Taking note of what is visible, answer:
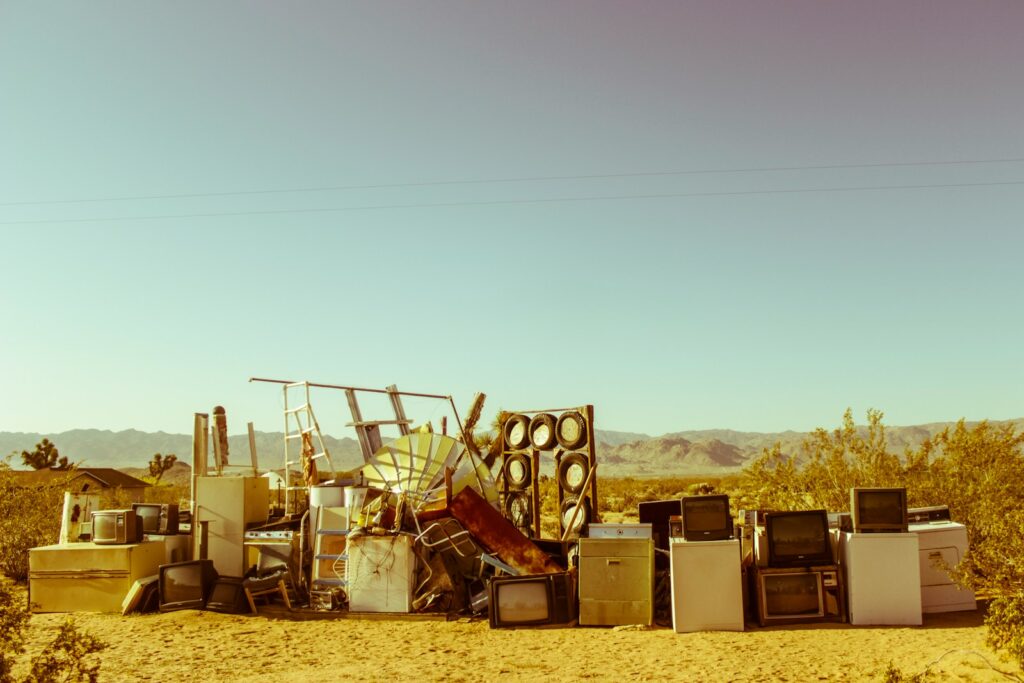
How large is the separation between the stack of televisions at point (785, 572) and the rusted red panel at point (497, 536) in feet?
3.75

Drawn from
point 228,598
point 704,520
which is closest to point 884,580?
point 704,520

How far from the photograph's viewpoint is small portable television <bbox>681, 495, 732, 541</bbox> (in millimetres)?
10695

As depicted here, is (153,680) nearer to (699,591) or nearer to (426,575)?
(426,575)

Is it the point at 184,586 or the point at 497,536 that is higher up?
the point at 497,536

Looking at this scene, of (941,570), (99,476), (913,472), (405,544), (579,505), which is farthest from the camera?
(99,476)

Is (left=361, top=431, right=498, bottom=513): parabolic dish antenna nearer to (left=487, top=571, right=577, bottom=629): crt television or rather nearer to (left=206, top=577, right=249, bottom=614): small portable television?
(left=206, top=577, right=249, bottom=614): small portable television

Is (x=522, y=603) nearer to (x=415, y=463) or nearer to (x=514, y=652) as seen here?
(x=514, y=652)

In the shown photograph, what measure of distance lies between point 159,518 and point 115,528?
0.86 metres

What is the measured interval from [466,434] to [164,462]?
1767 inches

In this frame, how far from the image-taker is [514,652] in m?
9.81

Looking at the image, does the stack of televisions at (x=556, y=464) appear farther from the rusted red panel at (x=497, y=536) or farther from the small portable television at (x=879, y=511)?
the small portable television at (x=879, y=511)

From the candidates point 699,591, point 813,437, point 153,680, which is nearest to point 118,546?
point 153,680

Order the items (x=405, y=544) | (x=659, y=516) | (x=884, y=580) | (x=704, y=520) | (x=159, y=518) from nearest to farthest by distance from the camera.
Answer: (x=884, y=580) → (x=704, y=520) → (x=405, y=544) → (x=659, y=516) → (x=159, y=518)

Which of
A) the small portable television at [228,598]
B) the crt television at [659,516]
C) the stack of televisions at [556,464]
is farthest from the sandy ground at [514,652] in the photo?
the stack of televisions at [556,464]
